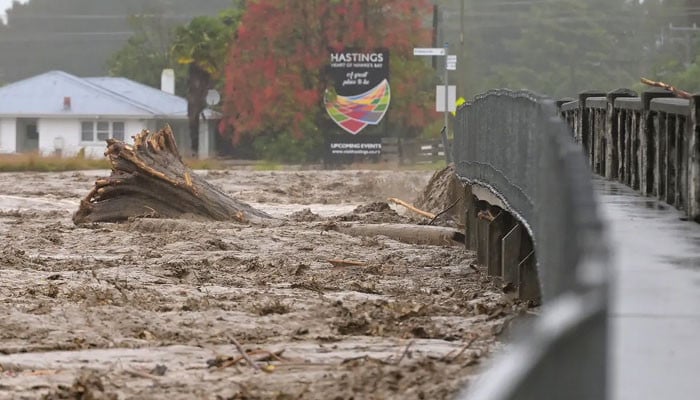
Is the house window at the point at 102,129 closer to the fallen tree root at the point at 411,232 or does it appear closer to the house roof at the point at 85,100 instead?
the house roof at the point at 85,100

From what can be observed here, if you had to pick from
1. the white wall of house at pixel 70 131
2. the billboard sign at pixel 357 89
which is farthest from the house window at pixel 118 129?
the billboard sign at pixel 357 89

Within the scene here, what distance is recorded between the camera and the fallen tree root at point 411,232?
63.8 feet

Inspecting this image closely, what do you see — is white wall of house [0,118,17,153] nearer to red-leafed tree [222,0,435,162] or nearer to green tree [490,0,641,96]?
red-leafed tree [222,0,435,162]

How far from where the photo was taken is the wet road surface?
5.23 metres

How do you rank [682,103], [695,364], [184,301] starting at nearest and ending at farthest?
[695,364] < [682,103] < [184,301]

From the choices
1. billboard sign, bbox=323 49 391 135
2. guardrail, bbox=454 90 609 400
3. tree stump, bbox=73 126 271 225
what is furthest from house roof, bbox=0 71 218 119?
guardrail, bbox=454 90 609 400

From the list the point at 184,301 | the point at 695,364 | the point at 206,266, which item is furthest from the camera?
the point at 206,266

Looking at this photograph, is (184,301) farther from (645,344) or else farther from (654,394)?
(654,394)

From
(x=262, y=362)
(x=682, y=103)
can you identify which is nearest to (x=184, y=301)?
(x=262, y=362)

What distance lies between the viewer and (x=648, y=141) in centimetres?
1255

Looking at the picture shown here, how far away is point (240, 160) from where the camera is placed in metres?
66.2

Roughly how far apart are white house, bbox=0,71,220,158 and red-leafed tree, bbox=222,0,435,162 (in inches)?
415

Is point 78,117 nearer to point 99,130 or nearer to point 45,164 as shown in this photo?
point 99,130

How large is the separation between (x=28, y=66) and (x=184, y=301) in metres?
119
